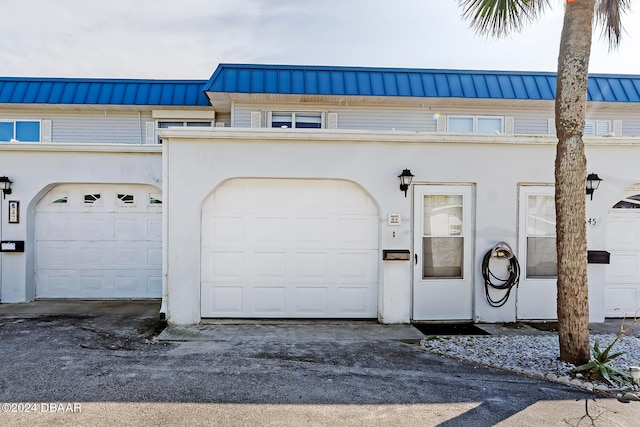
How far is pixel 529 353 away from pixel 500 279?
1.68m

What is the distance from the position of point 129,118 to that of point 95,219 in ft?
11.4

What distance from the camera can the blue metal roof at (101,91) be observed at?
9.77 metres

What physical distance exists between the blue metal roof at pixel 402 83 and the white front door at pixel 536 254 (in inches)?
151

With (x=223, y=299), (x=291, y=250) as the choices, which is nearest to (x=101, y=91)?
(x=223, y=299)

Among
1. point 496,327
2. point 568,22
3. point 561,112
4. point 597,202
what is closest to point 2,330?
point 496,327

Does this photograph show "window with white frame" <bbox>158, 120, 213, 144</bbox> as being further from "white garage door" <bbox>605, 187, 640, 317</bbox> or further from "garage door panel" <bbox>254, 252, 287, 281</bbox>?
"white garage door" <bbox>605, 187, 640, 317</bbox>

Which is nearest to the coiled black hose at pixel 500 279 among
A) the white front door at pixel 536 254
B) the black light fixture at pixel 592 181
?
the white front door at pixel 536 254

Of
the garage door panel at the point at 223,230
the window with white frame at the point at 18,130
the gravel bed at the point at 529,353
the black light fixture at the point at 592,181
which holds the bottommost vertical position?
the gravel bed at the point at 529,353

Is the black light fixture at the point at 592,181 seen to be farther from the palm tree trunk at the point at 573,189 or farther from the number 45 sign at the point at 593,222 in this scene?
the palm tree trunk at the point at 573,189

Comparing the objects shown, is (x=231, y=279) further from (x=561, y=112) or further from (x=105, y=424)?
(x=561, y=112)

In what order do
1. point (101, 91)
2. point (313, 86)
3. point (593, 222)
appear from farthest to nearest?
1. point (101, 91)
2. point (313, 86)
3. point (593, 222)

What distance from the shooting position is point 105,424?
3311 millimetres

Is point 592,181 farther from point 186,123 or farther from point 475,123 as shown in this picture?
point 186,123

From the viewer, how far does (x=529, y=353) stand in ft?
16.6
